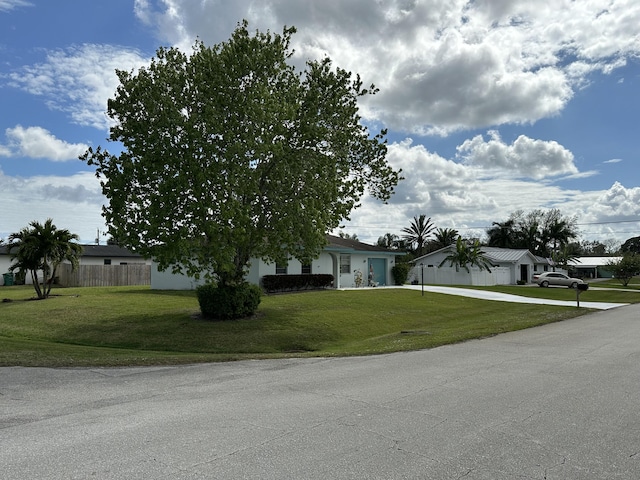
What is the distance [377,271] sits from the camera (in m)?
37.3

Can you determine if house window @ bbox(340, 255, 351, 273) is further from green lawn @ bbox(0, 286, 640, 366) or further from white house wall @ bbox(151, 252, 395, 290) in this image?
green lawn @ bbox(0, 286, 640, 366)

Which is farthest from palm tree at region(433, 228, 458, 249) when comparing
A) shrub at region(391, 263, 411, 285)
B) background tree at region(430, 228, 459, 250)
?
shrub at region(391, 263, 411, 285)

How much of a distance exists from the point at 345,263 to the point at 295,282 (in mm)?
5798

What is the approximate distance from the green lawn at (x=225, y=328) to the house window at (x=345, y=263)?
295 inches

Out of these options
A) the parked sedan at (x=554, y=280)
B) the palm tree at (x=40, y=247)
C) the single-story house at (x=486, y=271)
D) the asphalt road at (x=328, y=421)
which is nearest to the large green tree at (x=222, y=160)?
the asphalt road at (x=328, y=421)

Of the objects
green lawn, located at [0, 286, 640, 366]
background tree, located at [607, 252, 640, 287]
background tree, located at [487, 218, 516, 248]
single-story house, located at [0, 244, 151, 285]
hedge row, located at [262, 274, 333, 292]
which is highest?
background tree, located at [487, 218, 516, 248]

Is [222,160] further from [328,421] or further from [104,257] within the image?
[104,257]

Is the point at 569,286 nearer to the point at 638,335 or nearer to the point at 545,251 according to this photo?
the point at 545,251

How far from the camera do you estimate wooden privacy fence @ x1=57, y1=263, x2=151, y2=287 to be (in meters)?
37.7

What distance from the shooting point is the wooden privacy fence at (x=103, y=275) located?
37.7 metres

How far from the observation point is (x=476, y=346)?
12555mm

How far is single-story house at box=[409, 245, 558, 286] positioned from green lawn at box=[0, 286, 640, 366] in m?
21.6

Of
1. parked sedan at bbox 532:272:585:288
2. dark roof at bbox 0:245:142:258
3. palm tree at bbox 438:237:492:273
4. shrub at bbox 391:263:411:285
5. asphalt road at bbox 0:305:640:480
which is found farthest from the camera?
parked sedan at bbox 532:272:585:288

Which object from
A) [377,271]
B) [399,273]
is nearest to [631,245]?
[399,273]
